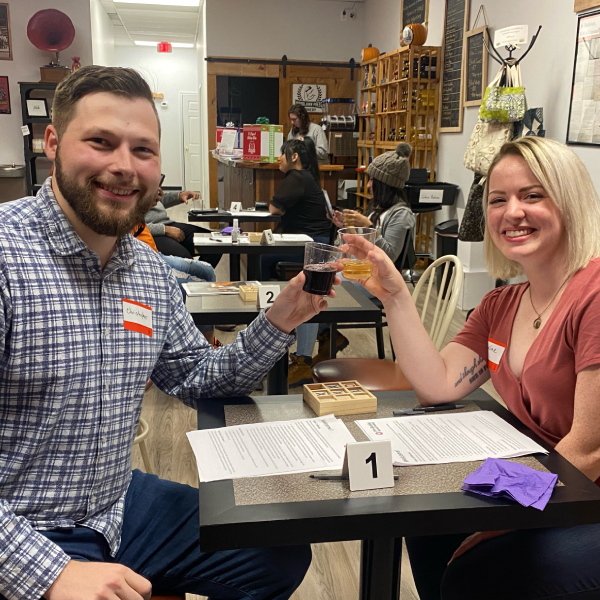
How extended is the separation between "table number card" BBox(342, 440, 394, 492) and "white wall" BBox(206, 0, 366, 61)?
9.39 meters

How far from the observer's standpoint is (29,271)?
1.18 metres

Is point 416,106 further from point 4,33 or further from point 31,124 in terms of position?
point 4,33

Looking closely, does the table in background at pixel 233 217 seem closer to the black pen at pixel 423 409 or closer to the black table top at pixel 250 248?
the black table top at pixel 250 248

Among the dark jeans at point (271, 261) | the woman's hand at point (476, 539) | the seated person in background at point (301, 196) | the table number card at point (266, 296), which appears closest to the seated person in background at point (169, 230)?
the dark jeans at point (271, 261)

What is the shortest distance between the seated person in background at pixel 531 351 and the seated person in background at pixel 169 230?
9.13ft

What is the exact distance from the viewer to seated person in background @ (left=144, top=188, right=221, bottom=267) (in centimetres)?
461

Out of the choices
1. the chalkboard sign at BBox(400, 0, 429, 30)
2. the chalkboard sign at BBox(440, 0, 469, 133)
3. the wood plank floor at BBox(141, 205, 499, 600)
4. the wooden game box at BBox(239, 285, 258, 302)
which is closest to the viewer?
the wood plank floor at BBox(141, 205, 499, 600)

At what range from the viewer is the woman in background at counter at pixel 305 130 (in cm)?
791

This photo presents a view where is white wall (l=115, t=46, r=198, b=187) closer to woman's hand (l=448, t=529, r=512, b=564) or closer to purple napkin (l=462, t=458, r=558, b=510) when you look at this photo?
woman's hand (l=448, t=529, r=512, b=564)

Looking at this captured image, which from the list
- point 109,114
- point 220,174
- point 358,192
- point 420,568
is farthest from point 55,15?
point 420,568

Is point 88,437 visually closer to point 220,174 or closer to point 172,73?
point 220,174

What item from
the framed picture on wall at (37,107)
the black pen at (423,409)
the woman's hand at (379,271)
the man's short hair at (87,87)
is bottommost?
the black pen at (423,409)

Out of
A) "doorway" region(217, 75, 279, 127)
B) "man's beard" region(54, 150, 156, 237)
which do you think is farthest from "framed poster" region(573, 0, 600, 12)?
"doorway" region(217, 75, 279, 127)

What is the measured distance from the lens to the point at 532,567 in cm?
124
